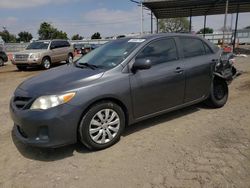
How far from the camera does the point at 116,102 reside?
3.81 metres

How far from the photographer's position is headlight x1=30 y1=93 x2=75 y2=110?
331 centimetres

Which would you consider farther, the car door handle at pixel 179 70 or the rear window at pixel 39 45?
the rear window at pixel 39 45

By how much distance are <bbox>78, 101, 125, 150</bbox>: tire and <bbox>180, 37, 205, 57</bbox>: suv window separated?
6.15 feet

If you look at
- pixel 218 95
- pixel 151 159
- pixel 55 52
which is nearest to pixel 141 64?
pixel 151 159

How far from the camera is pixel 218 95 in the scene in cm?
541

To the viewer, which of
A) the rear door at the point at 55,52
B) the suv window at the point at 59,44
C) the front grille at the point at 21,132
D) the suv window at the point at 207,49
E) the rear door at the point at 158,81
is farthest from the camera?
the suv window at the point at 59,44

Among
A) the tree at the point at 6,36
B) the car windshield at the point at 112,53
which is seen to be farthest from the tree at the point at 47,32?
the car windshield at the point at 112,53

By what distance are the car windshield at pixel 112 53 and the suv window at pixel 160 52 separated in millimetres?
186

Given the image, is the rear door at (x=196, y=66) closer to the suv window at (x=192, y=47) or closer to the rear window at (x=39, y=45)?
the suv window at (x=192, y=47)

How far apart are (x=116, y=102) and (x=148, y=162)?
40.1 inches

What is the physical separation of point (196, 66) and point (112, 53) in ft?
5.31

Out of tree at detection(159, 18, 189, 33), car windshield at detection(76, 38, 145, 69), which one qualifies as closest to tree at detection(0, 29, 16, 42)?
tree at detection(159, 18, 189, 33)

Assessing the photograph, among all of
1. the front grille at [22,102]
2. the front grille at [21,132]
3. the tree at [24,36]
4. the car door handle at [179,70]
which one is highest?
the car door handle at [179,70]

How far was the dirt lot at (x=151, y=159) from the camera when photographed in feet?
9.76
